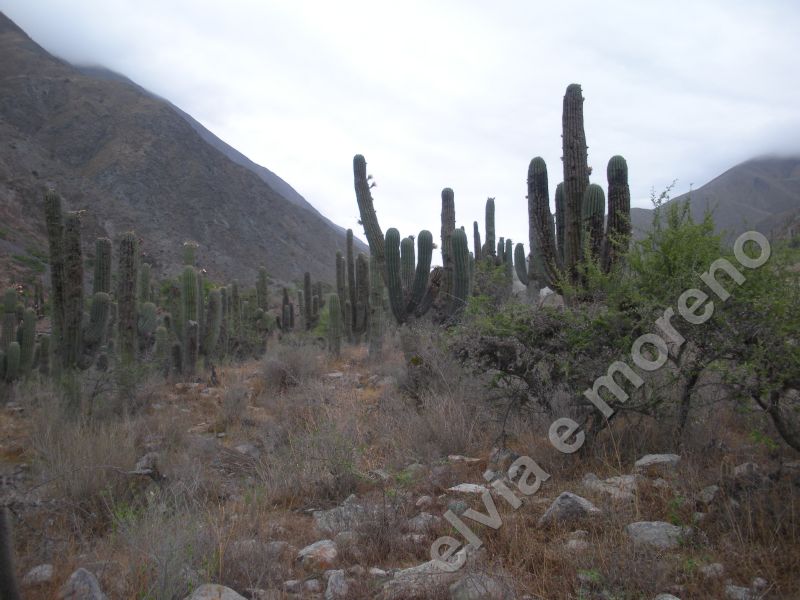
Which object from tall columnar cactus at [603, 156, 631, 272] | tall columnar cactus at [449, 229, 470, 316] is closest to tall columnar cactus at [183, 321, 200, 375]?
tall columnar cactus at [449, 229, 470, 316]

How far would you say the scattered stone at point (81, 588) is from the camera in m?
2.81

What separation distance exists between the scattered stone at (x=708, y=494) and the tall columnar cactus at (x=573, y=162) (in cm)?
418

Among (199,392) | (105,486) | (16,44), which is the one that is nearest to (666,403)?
(105,486)

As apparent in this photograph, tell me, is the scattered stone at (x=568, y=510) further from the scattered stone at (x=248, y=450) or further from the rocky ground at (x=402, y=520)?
the scattered stone at (x=248, y=450)

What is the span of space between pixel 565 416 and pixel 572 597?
246 cm

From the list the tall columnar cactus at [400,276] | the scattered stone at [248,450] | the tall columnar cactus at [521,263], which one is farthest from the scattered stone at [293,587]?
the tall columnar cactus at [521,263]

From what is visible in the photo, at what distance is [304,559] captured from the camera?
11.1ft

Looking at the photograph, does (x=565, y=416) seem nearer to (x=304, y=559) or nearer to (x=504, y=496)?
(x=504, y=496)

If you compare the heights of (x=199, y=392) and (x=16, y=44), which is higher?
(x=16, y=44)

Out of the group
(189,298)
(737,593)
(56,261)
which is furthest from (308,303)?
(737,593)

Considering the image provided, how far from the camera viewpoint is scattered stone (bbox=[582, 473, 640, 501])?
362cm

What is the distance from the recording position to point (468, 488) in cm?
416

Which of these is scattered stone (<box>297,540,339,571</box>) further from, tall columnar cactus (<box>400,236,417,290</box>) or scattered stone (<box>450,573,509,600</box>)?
tall columnar cactus (<box>400,236,417,290</box>)

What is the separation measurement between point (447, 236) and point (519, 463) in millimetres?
7691
